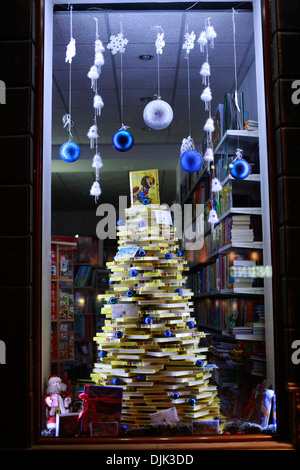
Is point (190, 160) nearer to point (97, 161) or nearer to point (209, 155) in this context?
point (209, 155)

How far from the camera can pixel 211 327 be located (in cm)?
346

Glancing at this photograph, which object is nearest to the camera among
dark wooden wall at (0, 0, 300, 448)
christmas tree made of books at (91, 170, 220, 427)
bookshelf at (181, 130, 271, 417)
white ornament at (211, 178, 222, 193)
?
dark wooden wall at (0, 0, 300, 448)

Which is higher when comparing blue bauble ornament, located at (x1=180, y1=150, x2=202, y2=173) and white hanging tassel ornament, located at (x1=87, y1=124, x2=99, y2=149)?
white hanging tassel ornament, located at (x1=87, y1=124, x2=99, y2=149)

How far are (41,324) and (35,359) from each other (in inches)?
8.9

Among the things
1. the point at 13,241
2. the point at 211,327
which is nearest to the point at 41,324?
the point at 13,241

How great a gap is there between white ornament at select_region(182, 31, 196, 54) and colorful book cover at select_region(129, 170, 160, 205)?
940mm

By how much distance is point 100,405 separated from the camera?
3.05 m

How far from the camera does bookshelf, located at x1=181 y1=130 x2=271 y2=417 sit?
331cm

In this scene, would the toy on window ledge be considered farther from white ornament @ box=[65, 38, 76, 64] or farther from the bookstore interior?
white ornament @ box=[65, 38, 76, 64]

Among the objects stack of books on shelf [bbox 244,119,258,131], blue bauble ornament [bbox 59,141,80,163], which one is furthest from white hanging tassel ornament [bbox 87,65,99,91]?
stack of books on shelf [bbox 244,119,258,131]

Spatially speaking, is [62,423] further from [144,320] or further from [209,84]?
[209,84]

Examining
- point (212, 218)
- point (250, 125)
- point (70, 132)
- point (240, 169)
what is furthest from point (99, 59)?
point (212, 218)

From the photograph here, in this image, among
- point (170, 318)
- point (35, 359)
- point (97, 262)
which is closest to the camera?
point (35, 359)

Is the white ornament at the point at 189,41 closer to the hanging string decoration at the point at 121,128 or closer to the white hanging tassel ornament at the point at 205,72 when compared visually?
the white hanging tassel ornament at the point at 205,72
